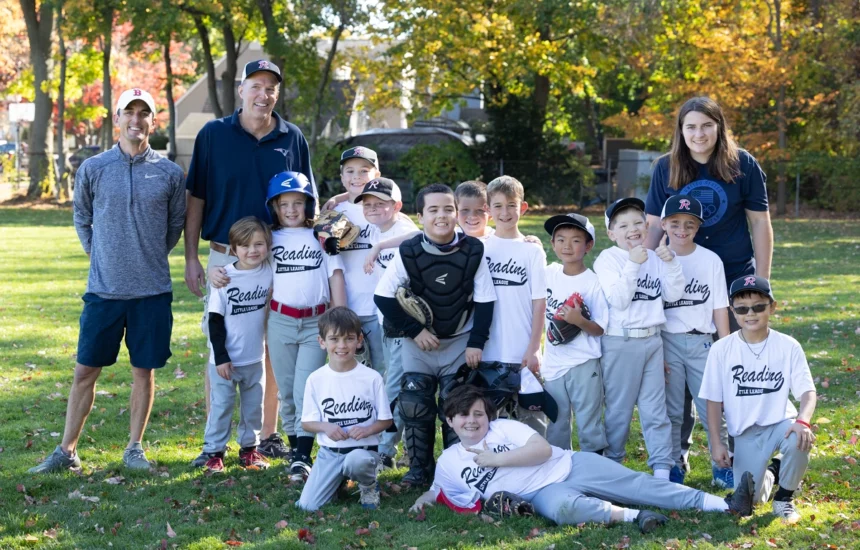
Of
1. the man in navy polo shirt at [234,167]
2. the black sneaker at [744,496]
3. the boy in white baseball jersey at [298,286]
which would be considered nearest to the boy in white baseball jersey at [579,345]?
the black sneaker at [744,496]

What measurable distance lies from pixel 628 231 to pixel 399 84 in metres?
24.7

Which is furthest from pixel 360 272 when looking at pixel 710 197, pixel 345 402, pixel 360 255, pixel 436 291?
pixel 710 197

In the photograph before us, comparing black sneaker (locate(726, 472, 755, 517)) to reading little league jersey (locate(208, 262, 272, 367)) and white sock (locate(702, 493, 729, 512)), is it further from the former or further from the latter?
reading little league jersey (locate(208, 262, 272, 367))

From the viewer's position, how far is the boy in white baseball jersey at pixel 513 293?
211 inches

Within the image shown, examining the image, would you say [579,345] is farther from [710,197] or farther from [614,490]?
[710,197]

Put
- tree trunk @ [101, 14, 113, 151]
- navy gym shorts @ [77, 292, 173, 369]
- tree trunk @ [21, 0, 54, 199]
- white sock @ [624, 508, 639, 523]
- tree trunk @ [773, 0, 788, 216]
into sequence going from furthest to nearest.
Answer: tree trunk @ [21, 0, 54, 199]
tree trunk @ [101, 14, 113, 151]
tree trunk @ [773, 0, 788, 216]
navy gym shorts @ [77, 292, 173, 369]
white sock @ [624, 508, 639, 523]

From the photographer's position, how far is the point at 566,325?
17.2 feet

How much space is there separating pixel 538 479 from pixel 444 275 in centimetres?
117

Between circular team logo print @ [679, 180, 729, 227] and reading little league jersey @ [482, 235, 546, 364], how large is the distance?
0.92 m

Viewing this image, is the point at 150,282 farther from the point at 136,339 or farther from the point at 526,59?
the point at 526,59

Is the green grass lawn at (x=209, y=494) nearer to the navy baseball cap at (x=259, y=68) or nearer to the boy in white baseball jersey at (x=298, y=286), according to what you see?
the boy in white baseball jersey at (x=298, y=286)

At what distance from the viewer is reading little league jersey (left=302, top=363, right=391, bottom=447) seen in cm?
520

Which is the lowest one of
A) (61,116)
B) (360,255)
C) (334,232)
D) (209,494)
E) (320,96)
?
(209,494)

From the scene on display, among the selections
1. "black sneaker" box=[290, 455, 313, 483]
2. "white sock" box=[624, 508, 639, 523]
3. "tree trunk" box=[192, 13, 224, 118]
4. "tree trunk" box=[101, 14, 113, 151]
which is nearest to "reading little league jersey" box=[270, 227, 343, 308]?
"black sneaker" box=[290, 455, 313, 483]
